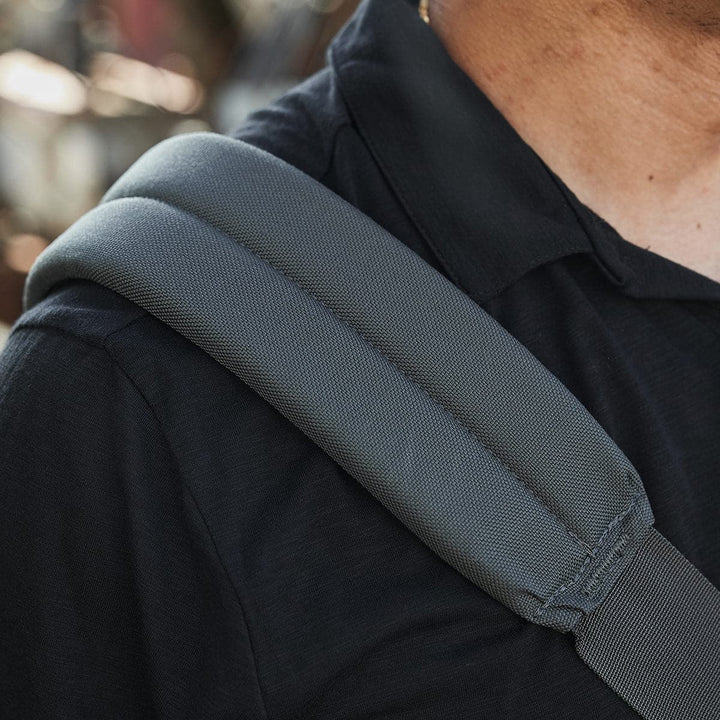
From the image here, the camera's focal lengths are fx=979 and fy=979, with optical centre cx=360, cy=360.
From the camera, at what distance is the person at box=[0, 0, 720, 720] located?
65 centimetres

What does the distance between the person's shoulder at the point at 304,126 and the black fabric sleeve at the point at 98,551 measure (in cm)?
24

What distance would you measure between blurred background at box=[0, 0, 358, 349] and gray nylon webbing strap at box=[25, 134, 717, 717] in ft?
8.03

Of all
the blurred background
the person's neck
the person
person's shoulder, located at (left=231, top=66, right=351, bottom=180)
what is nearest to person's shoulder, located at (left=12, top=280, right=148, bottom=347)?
the person

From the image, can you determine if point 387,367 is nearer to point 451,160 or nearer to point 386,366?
point 386,366

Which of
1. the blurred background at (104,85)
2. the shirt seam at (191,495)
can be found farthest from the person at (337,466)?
the blurred background at (104,85)

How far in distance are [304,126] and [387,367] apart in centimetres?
25

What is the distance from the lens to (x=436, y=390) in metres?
0.69

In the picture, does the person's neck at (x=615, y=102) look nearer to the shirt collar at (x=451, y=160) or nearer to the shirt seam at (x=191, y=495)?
the shirt collar at (x=451, y=160)

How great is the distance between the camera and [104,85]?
3.76 meters

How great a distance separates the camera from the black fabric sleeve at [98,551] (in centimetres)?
65

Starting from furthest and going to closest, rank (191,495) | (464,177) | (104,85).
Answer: (104,85), (464,177), (191,495)

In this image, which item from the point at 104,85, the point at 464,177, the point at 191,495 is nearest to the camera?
the point at 191,495

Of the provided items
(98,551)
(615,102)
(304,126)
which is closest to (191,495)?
(98,551)

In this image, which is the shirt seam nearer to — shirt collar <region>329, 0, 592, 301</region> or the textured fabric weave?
the textured fabric weave
